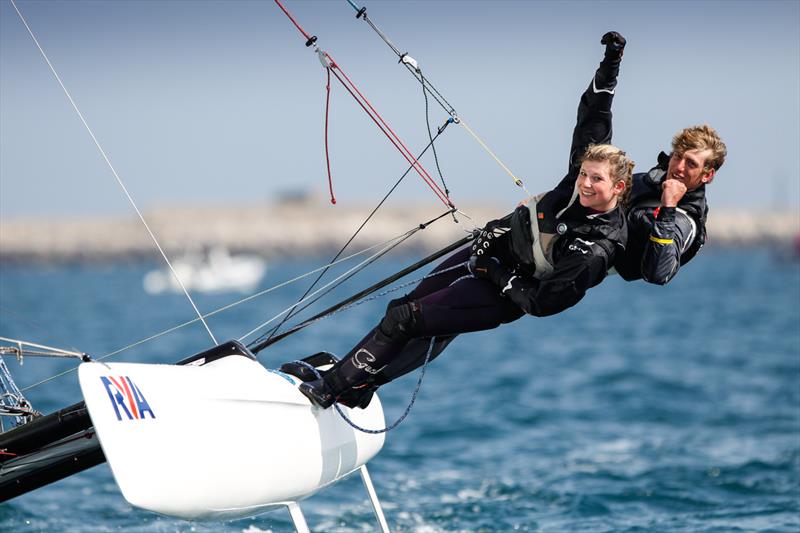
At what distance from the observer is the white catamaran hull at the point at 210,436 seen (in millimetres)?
3416

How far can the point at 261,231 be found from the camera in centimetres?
8406

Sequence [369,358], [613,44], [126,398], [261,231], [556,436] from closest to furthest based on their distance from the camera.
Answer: [126,398], [613,44], [369,358], [556,436], [261,231]

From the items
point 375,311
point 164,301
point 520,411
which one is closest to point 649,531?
point 520,411

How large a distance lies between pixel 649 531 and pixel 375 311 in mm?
19822

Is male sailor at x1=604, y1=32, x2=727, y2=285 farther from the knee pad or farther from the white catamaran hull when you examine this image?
the white catamaran hull

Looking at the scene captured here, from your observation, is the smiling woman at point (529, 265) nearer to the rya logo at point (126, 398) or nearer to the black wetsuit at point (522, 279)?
the black wetsuit at point (522, 279)

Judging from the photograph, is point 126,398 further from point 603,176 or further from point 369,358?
point 603,176

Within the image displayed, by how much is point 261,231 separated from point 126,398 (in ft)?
267

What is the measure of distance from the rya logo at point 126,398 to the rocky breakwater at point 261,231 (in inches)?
2431

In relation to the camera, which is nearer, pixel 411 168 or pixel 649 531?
pixel 411 168

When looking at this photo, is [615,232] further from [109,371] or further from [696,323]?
[696,323]

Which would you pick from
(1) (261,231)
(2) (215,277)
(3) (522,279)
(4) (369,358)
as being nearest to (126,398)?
(4) (369,358)

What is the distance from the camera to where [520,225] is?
12.1ft

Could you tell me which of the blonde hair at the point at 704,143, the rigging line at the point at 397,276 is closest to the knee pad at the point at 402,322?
the rigging line at the point at 397,276
